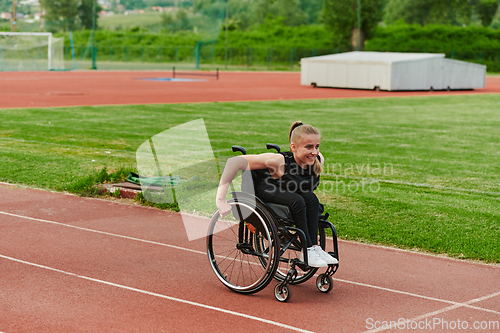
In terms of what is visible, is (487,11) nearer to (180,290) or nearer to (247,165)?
(247,165)

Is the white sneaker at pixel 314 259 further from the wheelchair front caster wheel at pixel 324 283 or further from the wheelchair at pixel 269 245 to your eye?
the wheelchair front caster wheel at pixel 324 283

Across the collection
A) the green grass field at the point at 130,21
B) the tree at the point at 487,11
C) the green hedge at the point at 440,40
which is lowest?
the green hedge at the point at 440,40

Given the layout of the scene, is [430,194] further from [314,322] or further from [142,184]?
[314,322]

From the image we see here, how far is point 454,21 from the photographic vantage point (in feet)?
335

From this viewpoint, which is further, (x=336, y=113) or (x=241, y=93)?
(x=241, y=93)

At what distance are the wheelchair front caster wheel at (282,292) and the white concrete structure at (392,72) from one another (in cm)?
3032

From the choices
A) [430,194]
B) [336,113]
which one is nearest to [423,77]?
[336,113]

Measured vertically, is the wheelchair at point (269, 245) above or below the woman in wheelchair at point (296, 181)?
below

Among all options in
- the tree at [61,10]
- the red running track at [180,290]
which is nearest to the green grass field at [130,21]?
the tree at [61,10]

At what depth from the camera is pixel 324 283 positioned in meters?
5.26

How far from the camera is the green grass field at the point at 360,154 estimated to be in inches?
291

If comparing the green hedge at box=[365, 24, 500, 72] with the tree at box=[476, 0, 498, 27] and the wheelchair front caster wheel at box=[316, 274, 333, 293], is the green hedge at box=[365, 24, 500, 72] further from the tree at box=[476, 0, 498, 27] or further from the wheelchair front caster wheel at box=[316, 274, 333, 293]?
the wheelchair front caster wheel at box=[316, 274, 333, 293]

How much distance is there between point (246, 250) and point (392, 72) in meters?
30.3

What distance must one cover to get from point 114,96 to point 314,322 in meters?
23.7
